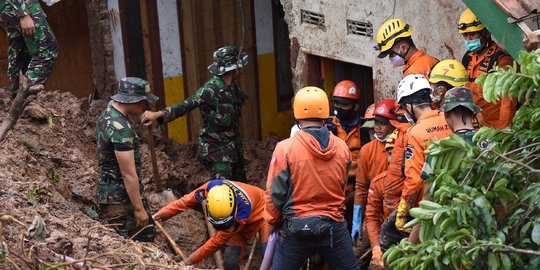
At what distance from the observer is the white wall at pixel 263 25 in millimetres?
13570

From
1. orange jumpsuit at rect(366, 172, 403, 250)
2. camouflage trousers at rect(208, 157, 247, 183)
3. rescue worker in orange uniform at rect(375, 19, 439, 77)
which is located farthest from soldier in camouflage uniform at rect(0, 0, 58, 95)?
orange jumpsuit at rect(366, 172, 403, 250)

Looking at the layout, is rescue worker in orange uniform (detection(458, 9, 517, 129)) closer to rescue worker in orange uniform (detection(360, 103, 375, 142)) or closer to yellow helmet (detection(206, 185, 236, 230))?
rescue worker in orange uniform (detection(360, 103, 375, 142))

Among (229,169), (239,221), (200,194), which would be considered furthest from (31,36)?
(239,221)

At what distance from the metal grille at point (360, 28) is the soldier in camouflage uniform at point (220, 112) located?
1.21m

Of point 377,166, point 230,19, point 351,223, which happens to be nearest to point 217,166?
point 351,223

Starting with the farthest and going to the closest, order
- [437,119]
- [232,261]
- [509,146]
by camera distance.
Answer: [232,261], [437,119], [509,146]

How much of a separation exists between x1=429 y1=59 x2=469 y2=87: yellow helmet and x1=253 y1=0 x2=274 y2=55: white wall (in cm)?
548

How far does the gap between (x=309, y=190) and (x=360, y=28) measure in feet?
11.0

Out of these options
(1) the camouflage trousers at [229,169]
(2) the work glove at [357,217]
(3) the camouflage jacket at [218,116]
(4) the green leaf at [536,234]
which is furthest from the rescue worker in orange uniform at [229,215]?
(4) the green leaf at [536,234]

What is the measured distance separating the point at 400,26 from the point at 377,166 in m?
1.36

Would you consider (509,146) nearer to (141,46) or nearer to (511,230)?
(511,230)

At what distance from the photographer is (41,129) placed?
1012cm

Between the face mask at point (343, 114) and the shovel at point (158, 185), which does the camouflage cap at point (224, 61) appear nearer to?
the shovel at point (158, 185)

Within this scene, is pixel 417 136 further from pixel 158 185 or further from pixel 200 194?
pixel 158 185
